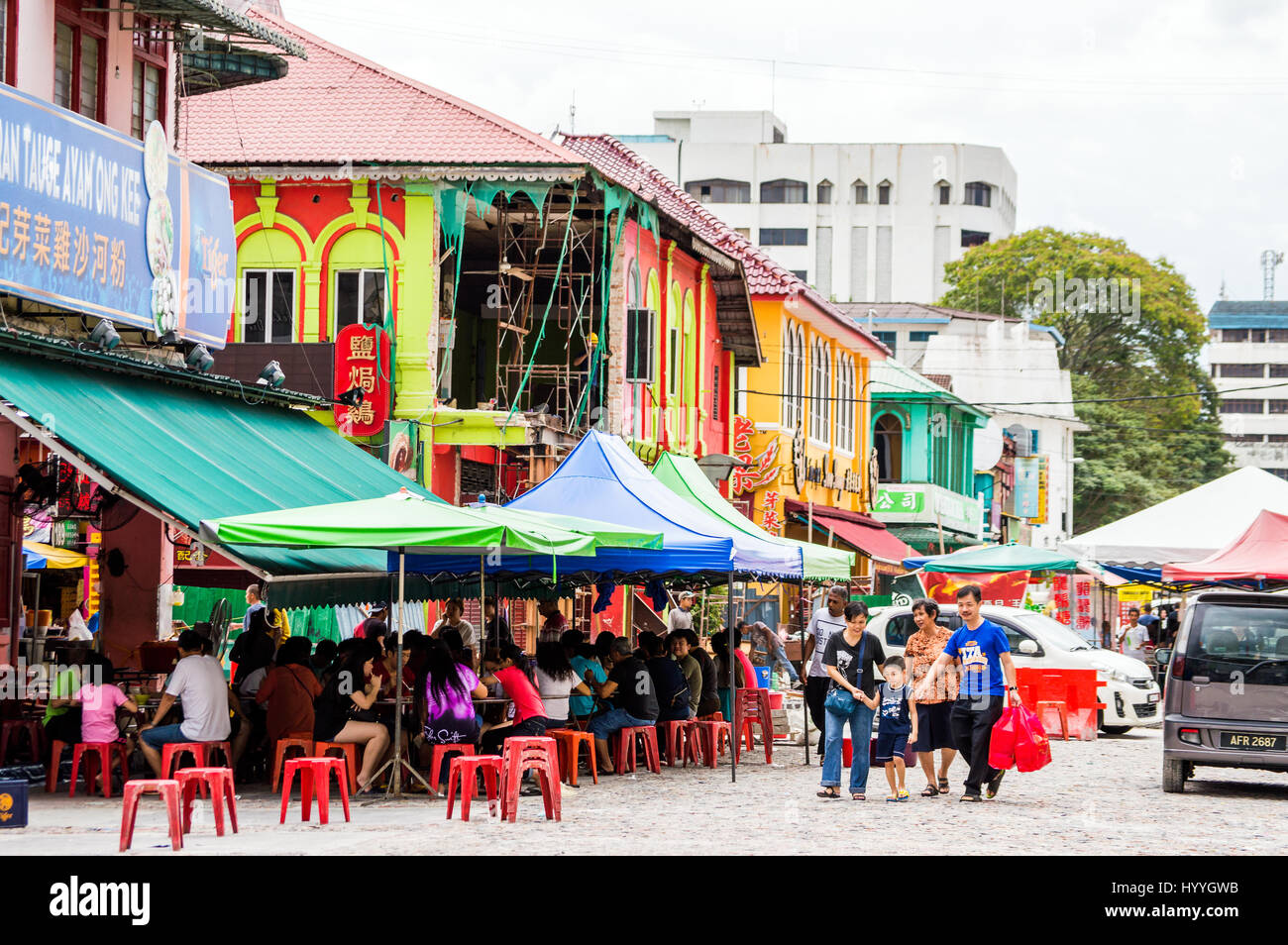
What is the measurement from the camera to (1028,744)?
580 inches

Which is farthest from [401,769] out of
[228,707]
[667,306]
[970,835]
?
[667,306]

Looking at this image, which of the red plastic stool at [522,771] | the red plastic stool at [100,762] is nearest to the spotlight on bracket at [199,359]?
the red plastic stool at [100,762]

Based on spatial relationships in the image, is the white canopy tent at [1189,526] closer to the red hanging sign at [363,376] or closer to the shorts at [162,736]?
the red hanging sign at [363,376]

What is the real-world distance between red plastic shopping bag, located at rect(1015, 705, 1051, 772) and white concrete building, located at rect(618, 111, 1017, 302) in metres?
76.6

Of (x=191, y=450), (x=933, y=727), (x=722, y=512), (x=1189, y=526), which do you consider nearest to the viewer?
(x=933, y=727)

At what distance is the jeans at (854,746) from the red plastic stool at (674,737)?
12.0ft

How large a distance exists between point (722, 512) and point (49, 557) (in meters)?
9.79

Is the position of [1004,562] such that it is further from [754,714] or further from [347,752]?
[347,752]

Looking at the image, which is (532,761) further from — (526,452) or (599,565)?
(526,452)

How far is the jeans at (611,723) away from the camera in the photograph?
1756cm

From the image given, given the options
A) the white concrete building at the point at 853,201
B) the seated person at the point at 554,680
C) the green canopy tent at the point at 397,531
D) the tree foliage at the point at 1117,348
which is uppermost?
the white concrete building at the point at 853,201

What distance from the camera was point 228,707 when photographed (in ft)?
51.7

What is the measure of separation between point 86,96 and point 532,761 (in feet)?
28.5

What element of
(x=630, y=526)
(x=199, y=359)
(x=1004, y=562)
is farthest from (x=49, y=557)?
(x=1004, y=562)
